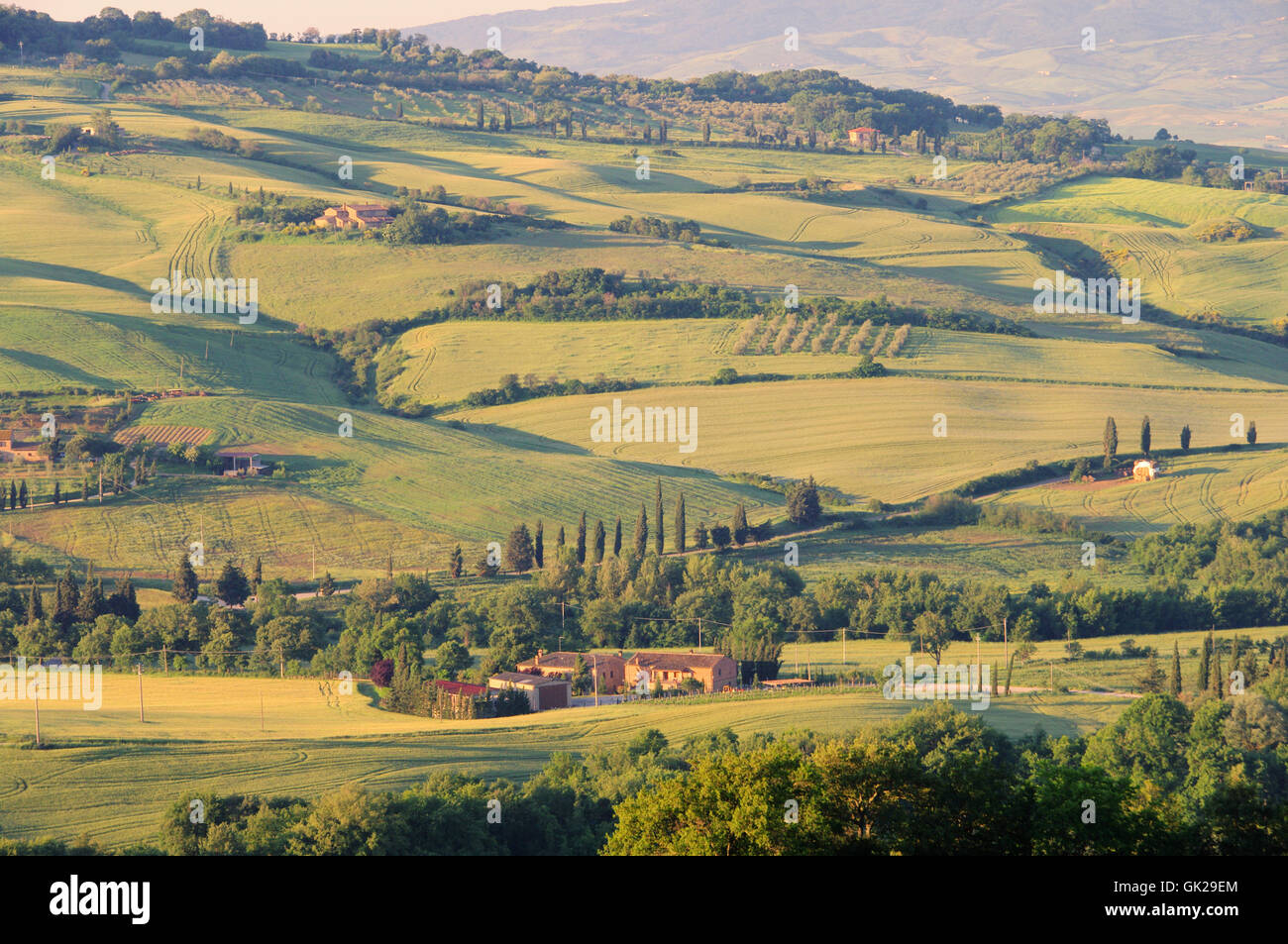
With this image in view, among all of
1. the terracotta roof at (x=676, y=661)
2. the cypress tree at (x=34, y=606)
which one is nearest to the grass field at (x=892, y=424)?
the terracotta roof at (x=676, y=661)

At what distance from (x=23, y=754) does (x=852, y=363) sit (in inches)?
2592

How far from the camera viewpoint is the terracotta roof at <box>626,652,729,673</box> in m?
53.9

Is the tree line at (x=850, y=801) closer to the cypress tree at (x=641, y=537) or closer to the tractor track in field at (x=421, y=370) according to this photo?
the cypress tree at (x=641, y=537)

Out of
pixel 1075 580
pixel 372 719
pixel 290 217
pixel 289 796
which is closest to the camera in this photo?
pixel 289 796

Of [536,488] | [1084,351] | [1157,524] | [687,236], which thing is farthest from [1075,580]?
[687,236]

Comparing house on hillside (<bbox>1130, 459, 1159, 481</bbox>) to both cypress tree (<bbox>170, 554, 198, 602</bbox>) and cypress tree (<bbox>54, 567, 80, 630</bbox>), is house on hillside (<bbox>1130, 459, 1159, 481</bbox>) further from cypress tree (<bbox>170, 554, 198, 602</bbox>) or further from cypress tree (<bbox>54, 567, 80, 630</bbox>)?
cypress tree (<bbox>54, 567, 80, 630</bbox>)

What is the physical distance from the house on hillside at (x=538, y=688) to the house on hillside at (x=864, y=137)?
145 m

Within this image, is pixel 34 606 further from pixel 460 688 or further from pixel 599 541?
pixel 599 541

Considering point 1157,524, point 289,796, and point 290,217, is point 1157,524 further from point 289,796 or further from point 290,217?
point 290,217

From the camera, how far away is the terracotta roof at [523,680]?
5093cm

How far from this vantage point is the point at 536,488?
76.6 metres

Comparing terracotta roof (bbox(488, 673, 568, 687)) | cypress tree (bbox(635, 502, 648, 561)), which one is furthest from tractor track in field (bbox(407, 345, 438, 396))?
terracotta roof (bbox(488, 673, 568, 687))

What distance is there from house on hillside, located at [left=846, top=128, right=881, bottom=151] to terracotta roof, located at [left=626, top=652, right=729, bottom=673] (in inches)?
5539

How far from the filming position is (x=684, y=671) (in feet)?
176
